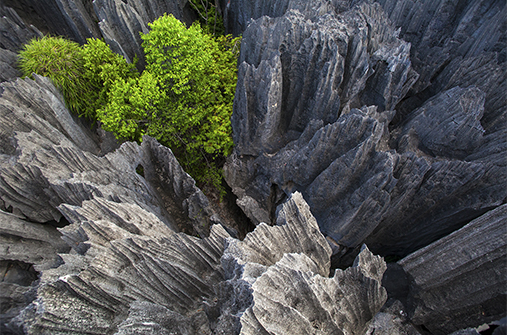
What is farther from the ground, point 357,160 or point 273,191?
point 357,160

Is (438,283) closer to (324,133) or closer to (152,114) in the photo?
(324,133)

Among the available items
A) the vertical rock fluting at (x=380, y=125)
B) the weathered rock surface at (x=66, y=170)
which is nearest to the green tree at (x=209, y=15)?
the vertical rock fluting at (x=380, y=125)

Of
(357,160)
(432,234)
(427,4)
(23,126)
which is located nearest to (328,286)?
(357,160)

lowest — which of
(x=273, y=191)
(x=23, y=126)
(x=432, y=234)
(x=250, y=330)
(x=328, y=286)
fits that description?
(x=432, y=234)

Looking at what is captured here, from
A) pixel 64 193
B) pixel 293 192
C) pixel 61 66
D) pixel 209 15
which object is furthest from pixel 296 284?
pixel 209 15

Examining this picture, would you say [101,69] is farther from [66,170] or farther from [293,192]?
[293,192]

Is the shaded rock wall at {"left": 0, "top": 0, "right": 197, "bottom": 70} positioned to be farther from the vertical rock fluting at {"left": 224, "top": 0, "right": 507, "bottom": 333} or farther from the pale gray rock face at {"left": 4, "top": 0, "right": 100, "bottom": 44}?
the vertical rock fluting at {"left": 224, "top": 0, "right": 507, "bottom": 333}

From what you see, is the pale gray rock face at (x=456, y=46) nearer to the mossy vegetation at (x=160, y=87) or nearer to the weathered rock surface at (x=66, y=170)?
the mossy vegetation at (x=160, y=87)
